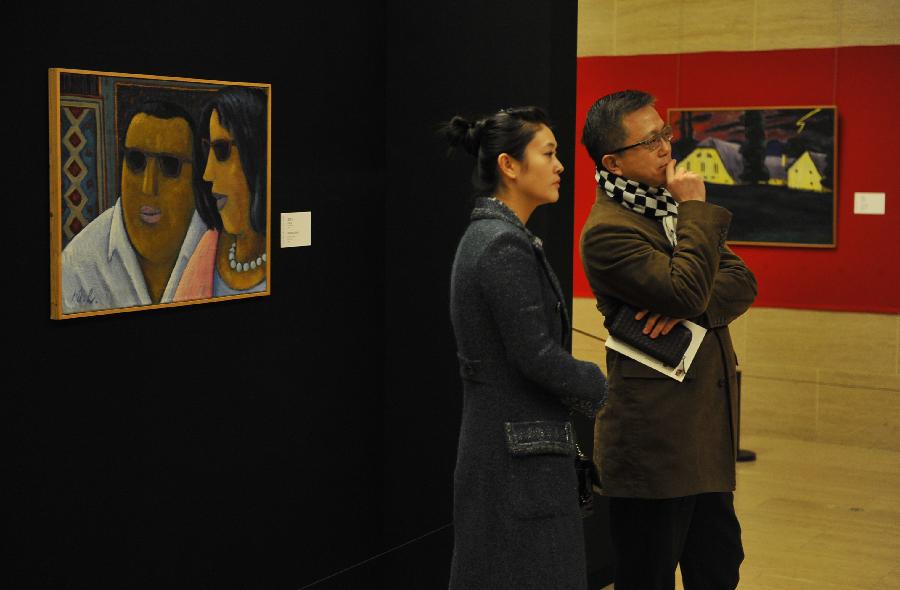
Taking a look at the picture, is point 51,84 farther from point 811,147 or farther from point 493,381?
point 811,147

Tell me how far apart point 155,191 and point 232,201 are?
38 cm

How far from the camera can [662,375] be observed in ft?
11.2

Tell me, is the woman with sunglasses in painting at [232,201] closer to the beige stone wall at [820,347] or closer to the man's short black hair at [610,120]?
the man's short black hair at [610,120]

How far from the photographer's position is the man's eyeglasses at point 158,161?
3.61 metres

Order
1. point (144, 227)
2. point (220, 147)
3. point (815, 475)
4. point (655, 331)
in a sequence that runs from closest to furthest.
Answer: point (655, 331) < point (144, 227) < point (220, 147) < point (815, 475)

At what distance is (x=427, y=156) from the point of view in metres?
4.79

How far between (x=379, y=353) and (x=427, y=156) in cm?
76

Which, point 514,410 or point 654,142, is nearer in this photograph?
point 514,410

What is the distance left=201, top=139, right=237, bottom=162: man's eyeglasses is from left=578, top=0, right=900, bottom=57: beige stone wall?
18.2 feet

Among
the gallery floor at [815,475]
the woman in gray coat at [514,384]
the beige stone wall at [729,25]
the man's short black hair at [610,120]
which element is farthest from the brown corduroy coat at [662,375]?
the beige stone wall at [729,25]

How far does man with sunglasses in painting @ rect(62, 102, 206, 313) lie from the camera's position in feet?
11.6

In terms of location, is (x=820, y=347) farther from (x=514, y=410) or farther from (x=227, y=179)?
(x=514, y=410)
